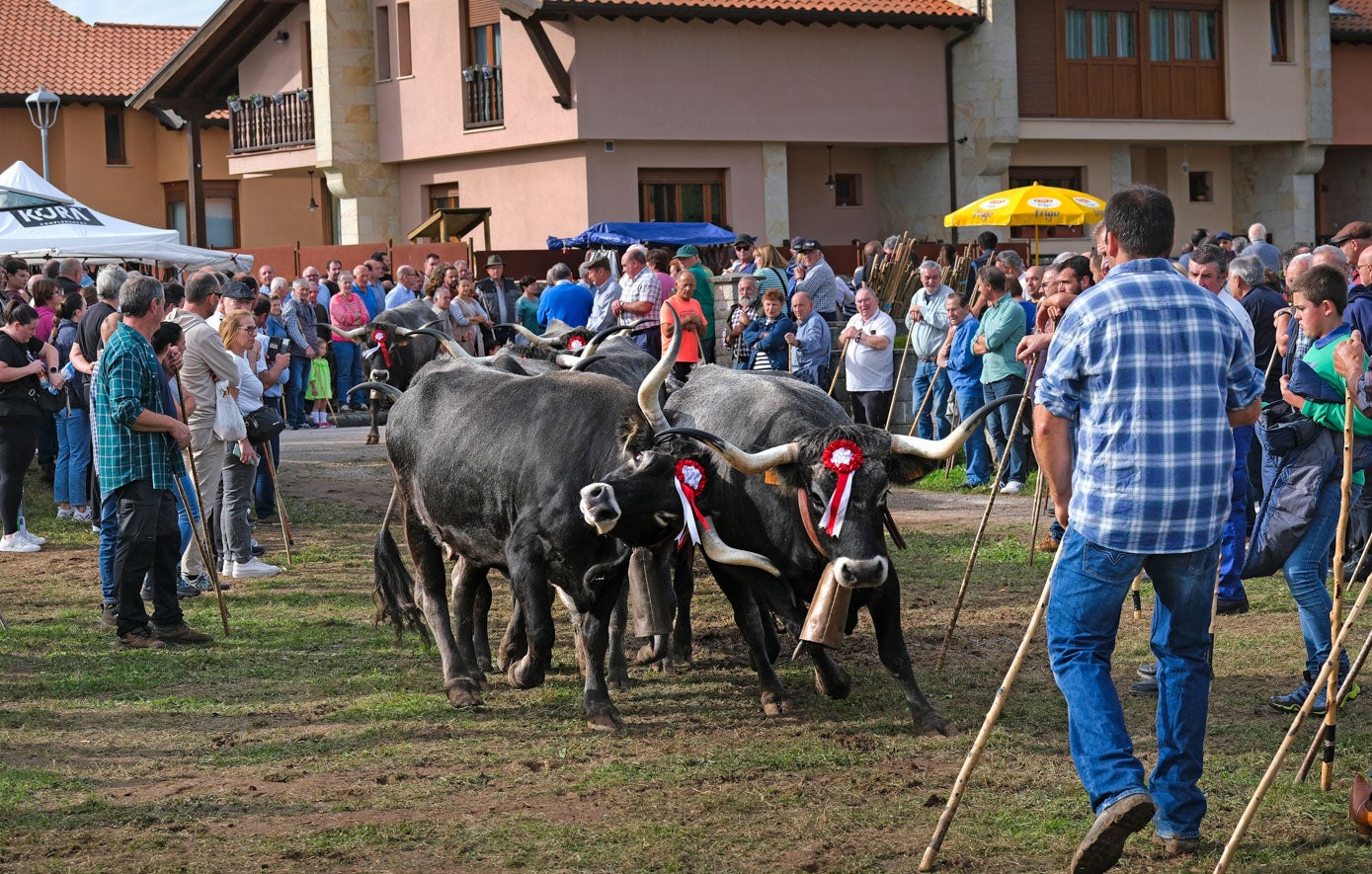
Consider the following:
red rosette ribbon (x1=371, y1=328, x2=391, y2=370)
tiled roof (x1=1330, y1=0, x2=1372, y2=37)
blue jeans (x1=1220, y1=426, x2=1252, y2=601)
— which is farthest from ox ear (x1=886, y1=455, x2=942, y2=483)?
tiled roof (x1=1330, y1=0, x2=1372, y2=37)

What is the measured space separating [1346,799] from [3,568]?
10024mm

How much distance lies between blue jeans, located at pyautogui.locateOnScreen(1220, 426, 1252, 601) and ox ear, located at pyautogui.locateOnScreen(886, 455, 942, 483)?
105 inches

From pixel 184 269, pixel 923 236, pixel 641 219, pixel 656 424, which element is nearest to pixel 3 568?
pixel 656 424

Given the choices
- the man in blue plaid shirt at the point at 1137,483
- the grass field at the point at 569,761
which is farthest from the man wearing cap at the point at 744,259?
the man in blue plaid shirt at the point at 1137,483

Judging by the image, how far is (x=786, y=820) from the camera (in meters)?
6.04

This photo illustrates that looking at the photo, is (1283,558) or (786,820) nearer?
(786,820)

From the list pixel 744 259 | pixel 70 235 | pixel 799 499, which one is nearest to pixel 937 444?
pixel 799 499

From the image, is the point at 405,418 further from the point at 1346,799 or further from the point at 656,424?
the point at 1346,799

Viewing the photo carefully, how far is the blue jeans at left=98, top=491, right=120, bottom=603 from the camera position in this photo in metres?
9.62

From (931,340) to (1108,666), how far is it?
1136 cm

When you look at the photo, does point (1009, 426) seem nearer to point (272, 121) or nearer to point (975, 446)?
point (975, 446)

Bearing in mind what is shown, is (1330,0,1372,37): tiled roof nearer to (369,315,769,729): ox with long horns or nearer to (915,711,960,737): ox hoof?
(369,315,769,729): ox with long horns

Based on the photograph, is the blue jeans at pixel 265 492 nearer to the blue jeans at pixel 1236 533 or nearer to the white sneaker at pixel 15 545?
the white sneaker at pixel 15 545

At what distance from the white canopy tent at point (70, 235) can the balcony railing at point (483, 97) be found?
7.79m
